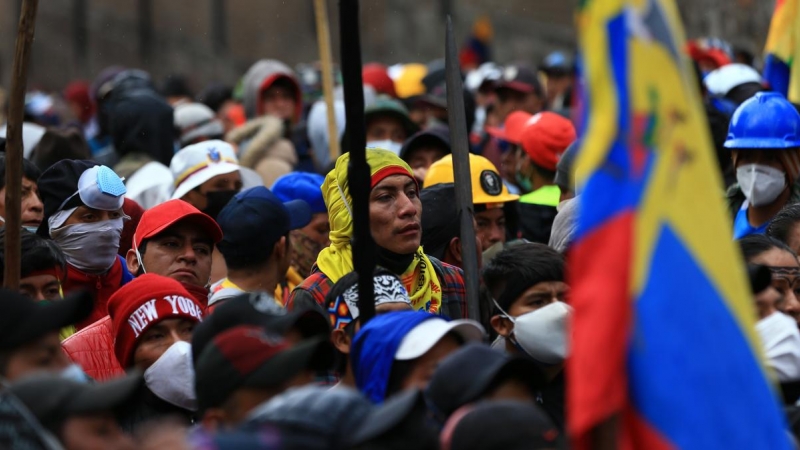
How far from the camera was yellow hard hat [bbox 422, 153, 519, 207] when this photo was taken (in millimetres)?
7691

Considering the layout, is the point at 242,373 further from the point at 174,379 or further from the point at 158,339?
the point at 158,339

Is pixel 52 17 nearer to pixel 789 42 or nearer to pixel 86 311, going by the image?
pixel 789 42

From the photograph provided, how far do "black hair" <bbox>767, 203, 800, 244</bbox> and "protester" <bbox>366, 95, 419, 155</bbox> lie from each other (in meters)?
3.41

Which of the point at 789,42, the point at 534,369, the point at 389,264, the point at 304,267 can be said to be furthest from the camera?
the point at 789,42

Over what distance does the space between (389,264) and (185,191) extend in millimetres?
2100

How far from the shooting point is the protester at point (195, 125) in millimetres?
10859

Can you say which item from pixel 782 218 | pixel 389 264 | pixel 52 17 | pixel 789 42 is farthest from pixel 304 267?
pixel 52 17

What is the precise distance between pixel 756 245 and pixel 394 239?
55.3 inches

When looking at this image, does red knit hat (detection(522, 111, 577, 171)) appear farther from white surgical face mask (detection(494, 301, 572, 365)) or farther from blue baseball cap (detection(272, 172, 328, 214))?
white surgical face mask (detection(494, 301, 572, 365))

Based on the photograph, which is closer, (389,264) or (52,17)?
(389,264)

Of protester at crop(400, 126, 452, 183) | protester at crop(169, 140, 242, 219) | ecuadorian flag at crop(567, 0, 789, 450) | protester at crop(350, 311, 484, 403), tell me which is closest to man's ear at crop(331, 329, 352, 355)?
protester at crop(350, 311, 484, 403)

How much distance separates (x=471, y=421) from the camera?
3.91m

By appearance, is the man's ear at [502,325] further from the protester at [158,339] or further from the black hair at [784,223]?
the black hair at [784,223]

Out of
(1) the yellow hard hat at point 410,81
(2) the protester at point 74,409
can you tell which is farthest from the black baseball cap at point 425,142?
(1) the yellow hard hat at point 410,81
